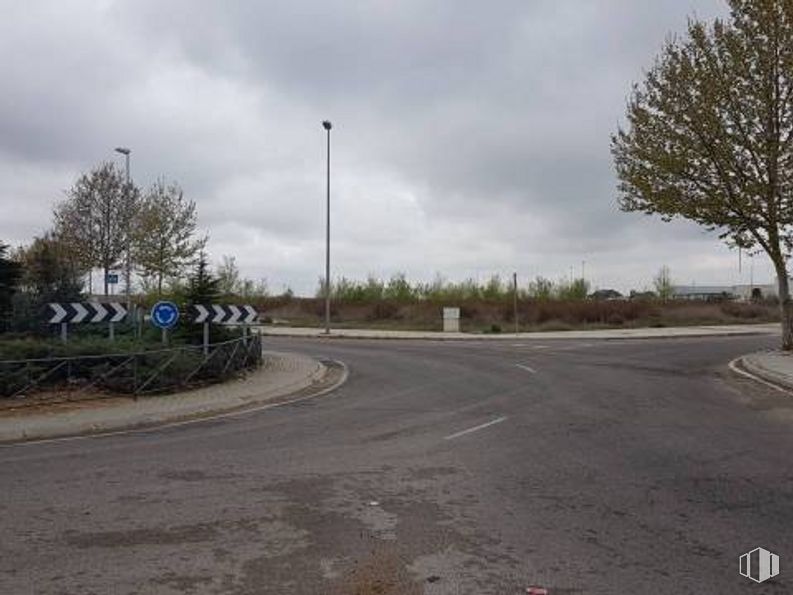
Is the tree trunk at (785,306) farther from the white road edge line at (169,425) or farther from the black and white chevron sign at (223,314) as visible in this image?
the white road edge line at (169,425)

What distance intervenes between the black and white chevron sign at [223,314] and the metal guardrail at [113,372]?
7.68 feet

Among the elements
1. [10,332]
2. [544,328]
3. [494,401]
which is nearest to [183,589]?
[494,401]

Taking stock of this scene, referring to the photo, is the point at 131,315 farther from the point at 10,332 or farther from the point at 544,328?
the point at 544,328

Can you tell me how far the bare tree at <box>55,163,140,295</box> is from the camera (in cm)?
4759

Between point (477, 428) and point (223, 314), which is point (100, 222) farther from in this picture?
point (477, 428)

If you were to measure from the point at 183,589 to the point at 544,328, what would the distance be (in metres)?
47.6

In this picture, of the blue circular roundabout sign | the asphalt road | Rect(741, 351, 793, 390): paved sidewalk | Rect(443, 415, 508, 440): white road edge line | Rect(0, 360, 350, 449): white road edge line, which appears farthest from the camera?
Rect(741, 351, 793, 390): paved sidewalk

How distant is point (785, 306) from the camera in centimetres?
3077

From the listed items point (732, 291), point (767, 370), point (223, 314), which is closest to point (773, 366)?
point (767, 370)

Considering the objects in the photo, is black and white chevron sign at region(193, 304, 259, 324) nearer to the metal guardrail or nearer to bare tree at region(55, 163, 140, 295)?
the metal guardrail

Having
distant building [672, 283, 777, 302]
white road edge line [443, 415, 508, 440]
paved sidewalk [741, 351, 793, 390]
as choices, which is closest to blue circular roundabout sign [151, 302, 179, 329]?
white road edge line [443, 415, 508, 440]

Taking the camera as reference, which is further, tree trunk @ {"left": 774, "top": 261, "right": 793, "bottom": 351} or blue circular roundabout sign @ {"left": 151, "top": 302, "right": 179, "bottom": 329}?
tree trunk @ {"left": 774, "top": 261, "right": 793, "bottom": 351}

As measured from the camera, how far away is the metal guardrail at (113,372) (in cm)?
1703

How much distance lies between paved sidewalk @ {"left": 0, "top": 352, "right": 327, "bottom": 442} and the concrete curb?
10.9 m
